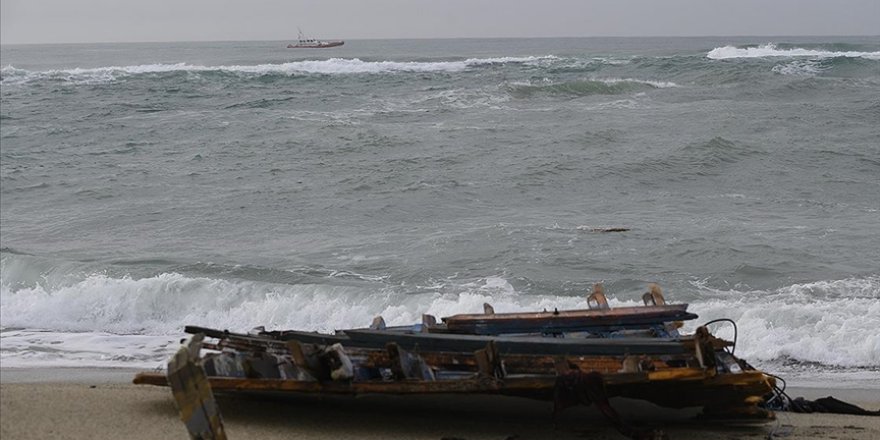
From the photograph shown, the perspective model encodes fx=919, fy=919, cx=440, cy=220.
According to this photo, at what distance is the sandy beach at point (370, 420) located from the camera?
19.8 feet

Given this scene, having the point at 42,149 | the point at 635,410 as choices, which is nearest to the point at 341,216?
the point at 635,410

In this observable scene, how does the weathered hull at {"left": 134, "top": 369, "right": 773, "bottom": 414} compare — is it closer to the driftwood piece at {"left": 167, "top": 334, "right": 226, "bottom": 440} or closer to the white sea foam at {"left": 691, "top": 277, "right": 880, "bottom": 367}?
the driftwood piece at {"left": 167, "top": 334, "right": 226, "bottom": 440}

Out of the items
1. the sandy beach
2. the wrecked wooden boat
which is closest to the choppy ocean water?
the sandy beach

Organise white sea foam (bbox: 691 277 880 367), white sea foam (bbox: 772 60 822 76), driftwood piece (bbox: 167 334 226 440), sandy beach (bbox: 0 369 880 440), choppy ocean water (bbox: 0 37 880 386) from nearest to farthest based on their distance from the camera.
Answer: driftwood piece (bbox: 167 334 226 440) → sandy beach (bbox: 0 369 880 440) → white sea foam (bbox: 691 277 880 367) → choppy ocean water (bbox: 0 37 880 386) → white sea foam (bbox: 772 60 822 76)

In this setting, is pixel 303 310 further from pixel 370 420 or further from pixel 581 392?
pixel 581 392

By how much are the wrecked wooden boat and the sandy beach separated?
21cm

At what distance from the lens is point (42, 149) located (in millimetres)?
23578

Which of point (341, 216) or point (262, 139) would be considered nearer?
point (341, 216)

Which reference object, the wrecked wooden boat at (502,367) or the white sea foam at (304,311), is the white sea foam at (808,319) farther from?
the wrecked wooden boat at (502,367)

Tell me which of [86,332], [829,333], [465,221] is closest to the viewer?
[829,333]

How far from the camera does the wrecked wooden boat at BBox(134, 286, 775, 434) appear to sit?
581cm

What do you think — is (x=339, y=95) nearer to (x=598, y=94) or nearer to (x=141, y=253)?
(x=598, y=94)

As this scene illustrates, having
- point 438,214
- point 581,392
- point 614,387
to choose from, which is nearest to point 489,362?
point 581,392

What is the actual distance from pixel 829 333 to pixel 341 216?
870 centimetres
